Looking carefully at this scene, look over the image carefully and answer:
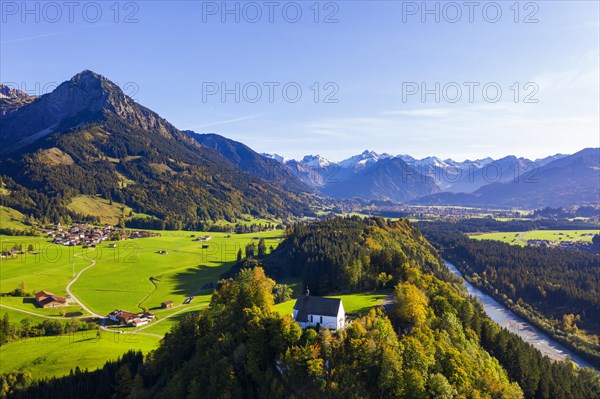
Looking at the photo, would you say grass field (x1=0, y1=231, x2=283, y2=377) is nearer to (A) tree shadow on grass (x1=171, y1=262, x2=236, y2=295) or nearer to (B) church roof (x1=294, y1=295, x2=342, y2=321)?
(A) tree shadow on grass (x1=171, y1=262, x2=236, y2=295)

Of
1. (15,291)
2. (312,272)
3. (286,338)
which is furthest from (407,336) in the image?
(15,291)

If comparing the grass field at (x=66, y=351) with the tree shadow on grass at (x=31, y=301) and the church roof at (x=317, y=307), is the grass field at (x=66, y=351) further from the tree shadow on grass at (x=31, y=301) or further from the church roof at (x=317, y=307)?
the church roof at (x=317, y=307)

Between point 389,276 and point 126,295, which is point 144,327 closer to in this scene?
point 126,295

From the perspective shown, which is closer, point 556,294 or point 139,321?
point 139,321

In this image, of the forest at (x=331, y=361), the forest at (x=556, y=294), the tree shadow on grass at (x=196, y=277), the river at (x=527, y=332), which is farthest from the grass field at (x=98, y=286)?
the forest at (x=556, y=294)

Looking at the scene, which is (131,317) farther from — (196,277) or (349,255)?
(349,255)

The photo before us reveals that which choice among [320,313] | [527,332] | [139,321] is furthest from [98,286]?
[527,332]
